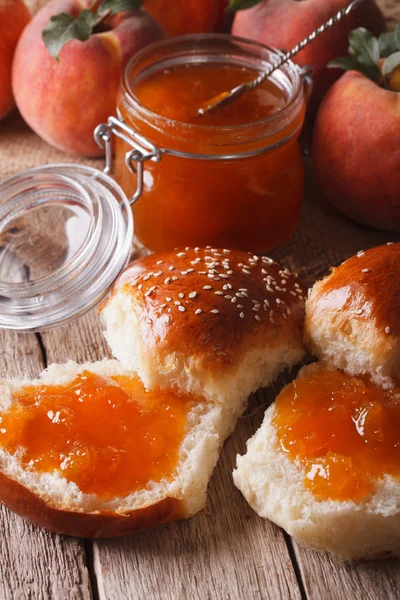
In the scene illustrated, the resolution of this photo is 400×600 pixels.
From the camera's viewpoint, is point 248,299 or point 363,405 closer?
point 363,405

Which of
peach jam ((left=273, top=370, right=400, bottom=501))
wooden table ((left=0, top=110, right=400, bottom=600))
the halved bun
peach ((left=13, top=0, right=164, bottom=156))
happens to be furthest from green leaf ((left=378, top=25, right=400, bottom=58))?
wooden table ((left=0, top=110, right=400, bottom=600))

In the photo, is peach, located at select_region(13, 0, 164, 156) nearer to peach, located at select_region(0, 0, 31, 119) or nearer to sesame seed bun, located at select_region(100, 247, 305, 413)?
peach, located at select_region(0, 0, 31, 119)

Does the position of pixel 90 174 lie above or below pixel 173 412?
above

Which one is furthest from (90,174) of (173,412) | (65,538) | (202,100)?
(65,538)

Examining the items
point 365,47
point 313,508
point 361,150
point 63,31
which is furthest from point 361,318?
point 63,31

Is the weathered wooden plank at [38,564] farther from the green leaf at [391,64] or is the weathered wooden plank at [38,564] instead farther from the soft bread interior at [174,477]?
the green leaf at [391,64]

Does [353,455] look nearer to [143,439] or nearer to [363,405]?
[363,405]
